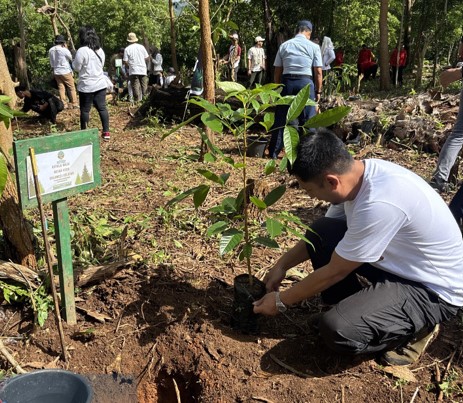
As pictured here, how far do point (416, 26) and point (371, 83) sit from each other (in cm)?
598

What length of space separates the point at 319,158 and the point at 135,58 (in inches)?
347

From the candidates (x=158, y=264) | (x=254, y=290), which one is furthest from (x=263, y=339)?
(x=158, y=264)

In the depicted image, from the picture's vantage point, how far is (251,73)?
1211 centimetres

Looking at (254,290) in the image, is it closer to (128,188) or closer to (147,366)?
(147,366)

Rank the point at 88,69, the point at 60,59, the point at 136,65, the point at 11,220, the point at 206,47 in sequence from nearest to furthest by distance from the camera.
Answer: the point at 11,220 < the point at 206,47 < the point at 88,69 < the point at 60,59 < the point at 136,65

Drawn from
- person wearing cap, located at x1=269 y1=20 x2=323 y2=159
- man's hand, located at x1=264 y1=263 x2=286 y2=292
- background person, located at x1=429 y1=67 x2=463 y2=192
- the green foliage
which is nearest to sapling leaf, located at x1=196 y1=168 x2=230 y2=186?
man's hand, located at x1=264 y1=263 x2=286 y2=292

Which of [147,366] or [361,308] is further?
[147,366]

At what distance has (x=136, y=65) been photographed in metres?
10.2

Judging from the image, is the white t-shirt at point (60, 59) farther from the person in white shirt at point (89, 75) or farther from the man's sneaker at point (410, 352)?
the man's sneaker at point (410, 352)

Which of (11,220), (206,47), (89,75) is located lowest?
(11,220)

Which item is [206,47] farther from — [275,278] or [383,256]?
[383,256]

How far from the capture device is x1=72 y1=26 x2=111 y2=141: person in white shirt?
21.1ft

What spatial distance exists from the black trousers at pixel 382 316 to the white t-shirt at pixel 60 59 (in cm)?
800

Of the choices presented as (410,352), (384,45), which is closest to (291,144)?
(410,352)
